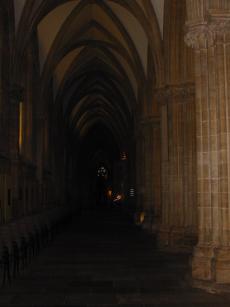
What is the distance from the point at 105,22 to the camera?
25578 mm

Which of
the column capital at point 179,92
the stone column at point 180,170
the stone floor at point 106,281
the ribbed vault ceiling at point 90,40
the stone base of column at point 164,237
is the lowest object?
the stone floor at point 106,281

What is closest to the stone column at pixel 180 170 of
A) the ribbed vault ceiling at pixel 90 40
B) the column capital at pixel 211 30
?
the ribbed vault ceiling at pixel 90 40

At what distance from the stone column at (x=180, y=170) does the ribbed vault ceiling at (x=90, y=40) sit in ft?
8.87

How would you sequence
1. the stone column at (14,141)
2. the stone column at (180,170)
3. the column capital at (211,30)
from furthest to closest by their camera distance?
the stone column at (14,141)
the stone column at (180,170)
the column capital at (211,30)

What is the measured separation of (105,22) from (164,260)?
49.5ft

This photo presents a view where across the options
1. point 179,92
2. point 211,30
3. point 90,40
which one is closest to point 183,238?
point 179,92

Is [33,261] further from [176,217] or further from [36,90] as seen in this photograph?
[36,90]

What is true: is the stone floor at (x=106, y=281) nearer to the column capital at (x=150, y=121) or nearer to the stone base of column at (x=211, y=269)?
the stone base of column at (x=211, y=269)

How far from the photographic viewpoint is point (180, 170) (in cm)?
1653

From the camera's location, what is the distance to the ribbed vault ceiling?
65.7ft

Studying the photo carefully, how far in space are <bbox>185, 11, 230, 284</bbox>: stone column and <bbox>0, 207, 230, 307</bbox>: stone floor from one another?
3.38ft

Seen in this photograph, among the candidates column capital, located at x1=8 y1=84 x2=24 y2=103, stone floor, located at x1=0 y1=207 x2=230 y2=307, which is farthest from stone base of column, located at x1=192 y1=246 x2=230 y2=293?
column capital, located at x1=8 y1=84 x2=24 y2=103

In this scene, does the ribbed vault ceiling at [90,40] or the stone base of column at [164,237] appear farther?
the ribbed vault ceiling at [90,40]

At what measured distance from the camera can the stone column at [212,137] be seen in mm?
10523
